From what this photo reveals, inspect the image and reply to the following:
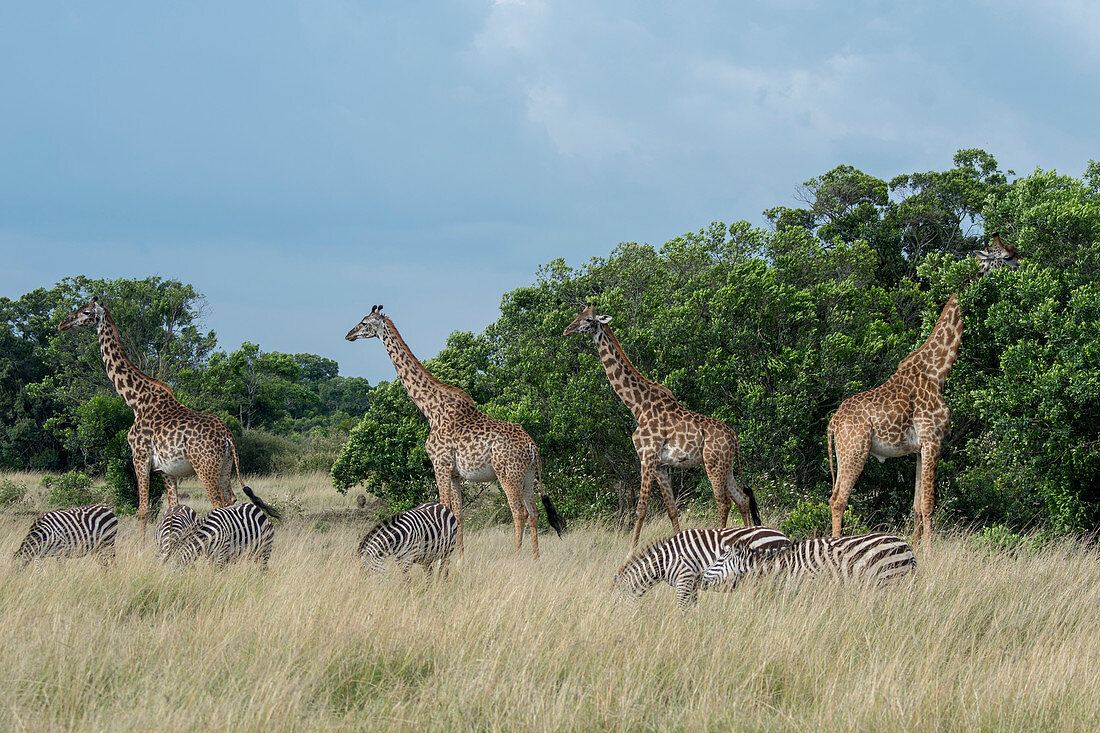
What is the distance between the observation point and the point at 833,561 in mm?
7656

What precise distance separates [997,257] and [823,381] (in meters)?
2.87

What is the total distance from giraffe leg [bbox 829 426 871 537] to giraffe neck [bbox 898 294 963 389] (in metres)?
1.14

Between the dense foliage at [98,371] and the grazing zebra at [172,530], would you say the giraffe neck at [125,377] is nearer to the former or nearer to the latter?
the grazing zebra at [172,530]

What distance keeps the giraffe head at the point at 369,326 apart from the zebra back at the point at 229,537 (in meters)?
3.41

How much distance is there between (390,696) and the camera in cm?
550

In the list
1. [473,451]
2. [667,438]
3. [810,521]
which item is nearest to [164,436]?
[473,451]

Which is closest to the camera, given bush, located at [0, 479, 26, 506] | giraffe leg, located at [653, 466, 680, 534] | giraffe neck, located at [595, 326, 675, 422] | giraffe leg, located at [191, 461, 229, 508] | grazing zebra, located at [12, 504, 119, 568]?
grazing zebra, located at [12, 504, 119, 568]

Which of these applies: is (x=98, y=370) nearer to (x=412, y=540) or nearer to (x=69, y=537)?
(x=69, y=537)

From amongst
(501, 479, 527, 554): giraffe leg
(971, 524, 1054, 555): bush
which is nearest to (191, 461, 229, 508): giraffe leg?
(501, 479, 527, 554): giraffe leg

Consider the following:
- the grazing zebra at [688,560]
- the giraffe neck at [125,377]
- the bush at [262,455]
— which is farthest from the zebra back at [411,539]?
the bush at [262,455]

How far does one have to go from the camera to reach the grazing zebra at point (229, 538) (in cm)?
912

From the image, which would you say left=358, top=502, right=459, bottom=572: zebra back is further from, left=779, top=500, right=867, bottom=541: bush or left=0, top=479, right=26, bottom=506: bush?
left=0, top=479, right=26, bottom=506: bush

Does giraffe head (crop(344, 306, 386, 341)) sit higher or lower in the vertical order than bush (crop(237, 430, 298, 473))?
higher

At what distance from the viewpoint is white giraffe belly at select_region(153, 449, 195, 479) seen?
1191 cm
